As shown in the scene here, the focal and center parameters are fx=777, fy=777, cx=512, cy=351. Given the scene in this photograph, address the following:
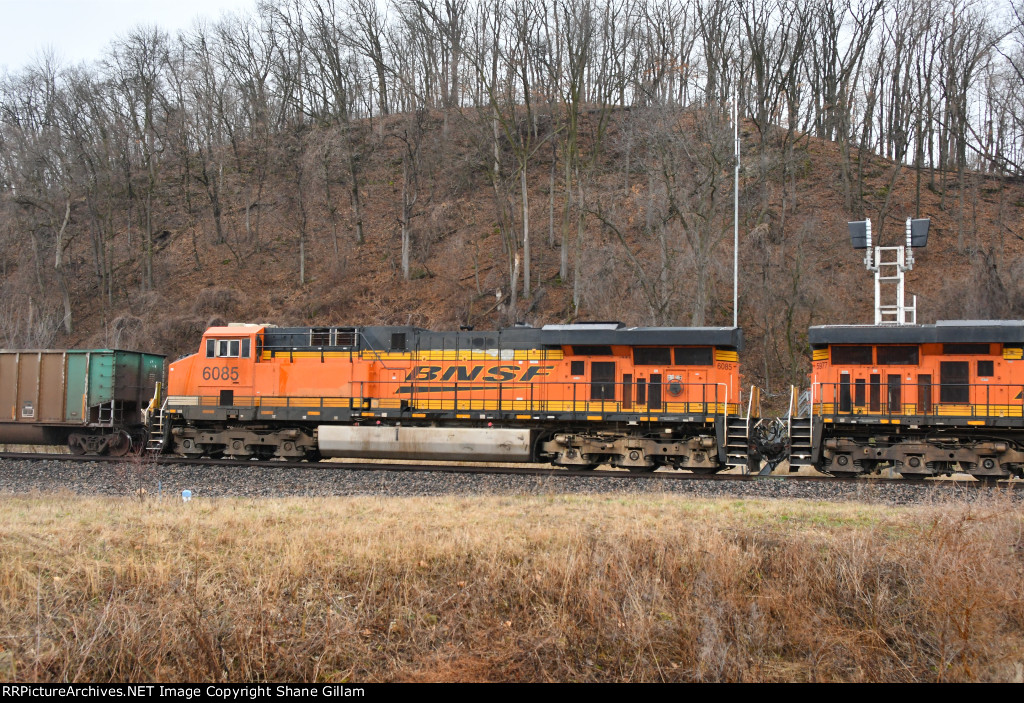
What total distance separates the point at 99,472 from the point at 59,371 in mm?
5611

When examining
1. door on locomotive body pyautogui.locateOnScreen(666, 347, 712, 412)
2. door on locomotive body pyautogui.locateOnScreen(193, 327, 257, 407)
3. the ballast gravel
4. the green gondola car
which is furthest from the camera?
the green gondola car

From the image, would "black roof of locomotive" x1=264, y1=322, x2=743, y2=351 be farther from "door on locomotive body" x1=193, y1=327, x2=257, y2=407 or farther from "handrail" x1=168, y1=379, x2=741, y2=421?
"handrail" x1=168, y1=379, x2=741, y2=421

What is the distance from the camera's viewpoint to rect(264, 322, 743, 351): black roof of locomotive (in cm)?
1766

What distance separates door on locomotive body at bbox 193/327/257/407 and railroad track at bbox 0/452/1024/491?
64.0 inches

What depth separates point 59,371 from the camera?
861 inches

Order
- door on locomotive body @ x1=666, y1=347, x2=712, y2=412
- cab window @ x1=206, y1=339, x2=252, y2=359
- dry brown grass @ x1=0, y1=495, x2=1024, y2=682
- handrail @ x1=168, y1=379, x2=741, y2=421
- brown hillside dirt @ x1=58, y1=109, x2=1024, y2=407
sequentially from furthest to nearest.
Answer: brown hillside dirt @ x1=58, y1=109, x2=1024, y2=407 < cab window @ x1=206, y1=339, x2=252, y2=359 < handrail @ x1=168, y1=379, x2=741, y2=421 < door on locomotive body @ x1=666, y1=347, x2=712, y2=412 < dry brown grass @ x1=0, y1=495, x2=1024, y2=682

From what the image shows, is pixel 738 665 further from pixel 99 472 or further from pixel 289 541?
pixel 99 472

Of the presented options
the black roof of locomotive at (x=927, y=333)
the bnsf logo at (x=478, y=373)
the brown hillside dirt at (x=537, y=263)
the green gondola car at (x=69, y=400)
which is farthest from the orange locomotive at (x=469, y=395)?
the brown hillside dirt at (x=537, y=263)

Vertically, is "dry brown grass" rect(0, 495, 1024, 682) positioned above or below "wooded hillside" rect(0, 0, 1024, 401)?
below

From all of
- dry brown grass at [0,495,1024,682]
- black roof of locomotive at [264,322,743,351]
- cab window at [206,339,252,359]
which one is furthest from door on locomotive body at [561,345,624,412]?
cab window at [206,339,252,359]

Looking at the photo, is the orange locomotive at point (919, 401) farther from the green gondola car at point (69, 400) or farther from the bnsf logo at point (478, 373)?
the green gondola car at point (69, 400)

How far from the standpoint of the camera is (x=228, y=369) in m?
20.3

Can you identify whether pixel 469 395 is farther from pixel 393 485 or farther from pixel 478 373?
pixel 393 485

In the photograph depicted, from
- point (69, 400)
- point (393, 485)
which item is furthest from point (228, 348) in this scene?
point (393, 485)
